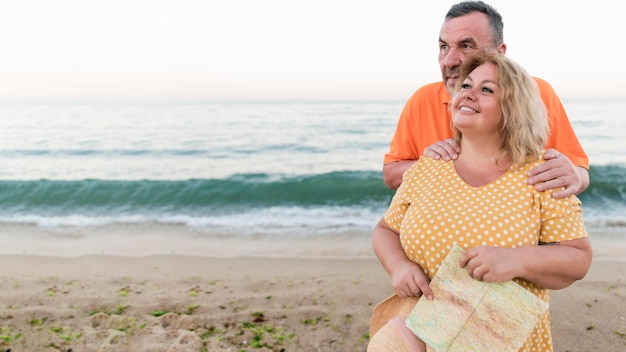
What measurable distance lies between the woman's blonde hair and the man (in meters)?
0.12

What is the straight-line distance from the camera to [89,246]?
24.6ft

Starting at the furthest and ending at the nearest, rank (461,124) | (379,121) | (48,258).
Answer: (379,121)
(48,258)
(461,124)

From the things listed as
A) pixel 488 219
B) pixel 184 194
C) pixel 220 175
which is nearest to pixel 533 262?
pixel 488 219

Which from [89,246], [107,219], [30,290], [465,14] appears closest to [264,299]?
[30,290]

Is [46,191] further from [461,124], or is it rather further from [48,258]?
[461,124]

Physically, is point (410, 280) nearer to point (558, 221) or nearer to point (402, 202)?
point (402, 202)

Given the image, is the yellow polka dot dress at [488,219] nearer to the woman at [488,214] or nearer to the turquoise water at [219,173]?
the woman at [488,214]

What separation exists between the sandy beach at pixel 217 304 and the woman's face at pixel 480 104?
230cm

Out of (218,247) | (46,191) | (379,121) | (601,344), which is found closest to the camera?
(601,344)

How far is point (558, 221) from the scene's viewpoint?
212 centimetres

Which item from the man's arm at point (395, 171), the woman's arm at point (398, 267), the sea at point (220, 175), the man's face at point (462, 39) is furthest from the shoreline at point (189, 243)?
the woman's arm at point (398, 267)

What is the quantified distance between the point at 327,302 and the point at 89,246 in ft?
14.2

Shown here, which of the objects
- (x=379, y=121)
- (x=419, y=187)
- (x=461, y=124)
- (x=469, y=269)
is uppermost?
(x=461, y=124)

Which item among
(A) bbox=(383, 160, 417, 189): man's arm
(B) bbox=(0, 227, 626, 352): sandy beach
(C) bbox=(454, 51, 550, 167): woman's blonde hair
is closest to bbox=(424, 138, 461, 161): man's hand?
(C) bbox=(454, 51, 550, 167): woman's blonde hair
